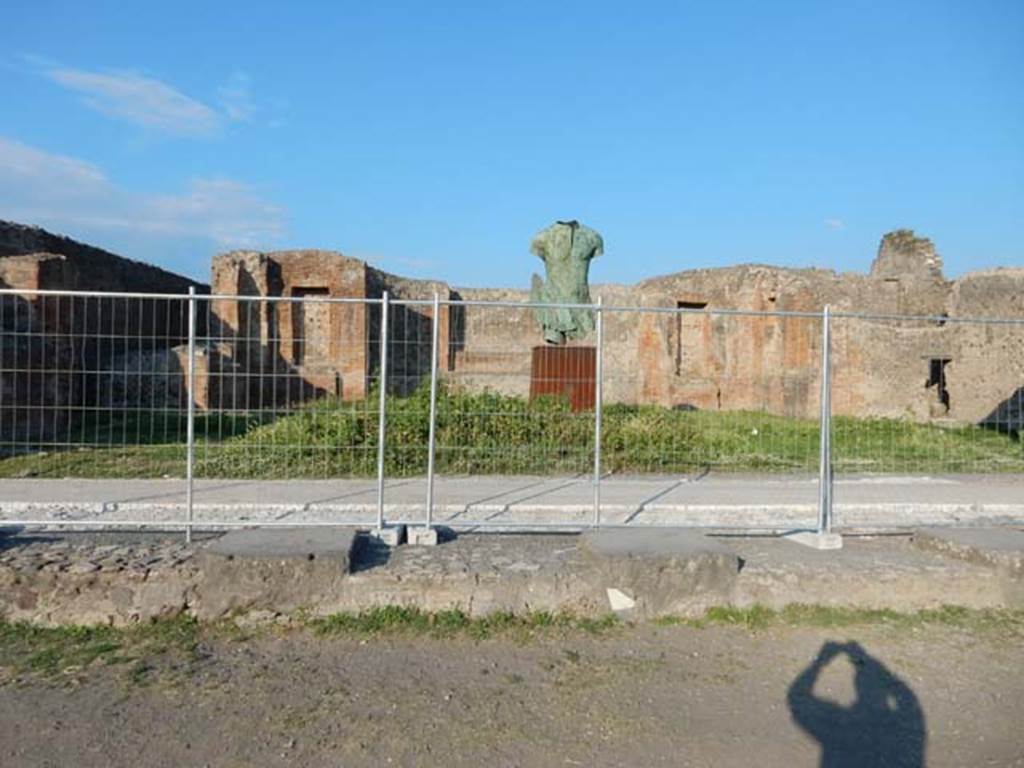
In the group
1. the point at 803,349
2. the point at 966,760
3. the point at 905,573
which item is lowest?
the point at 966,760

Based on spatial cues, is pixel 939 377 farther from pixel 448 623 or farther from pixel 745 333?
pixel 448 623

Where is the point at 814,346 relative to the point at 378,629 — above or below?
above

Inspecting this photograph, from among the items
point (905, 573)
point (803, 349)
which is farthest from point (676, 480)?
point (803, 349)

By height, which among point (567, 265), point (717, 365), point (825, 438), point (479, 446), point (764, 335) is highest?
point (567, 265)

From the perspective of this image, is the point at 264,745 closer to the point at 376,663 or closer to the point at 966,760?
the point at 376,663

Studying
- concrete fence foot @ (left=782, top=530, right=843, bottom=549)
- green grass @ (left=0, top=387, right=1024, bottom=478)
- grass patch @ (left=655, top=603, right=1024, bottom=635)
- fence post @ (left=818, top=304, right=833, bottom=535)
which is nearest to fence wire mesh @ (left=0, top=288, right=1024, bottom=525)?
green grass @ (left=0, top=387, right=1024, bottom=478)

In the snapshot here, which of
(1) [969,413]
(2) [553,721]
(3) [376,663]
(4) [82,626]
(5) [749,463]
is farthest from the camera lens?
(1) [969,413]

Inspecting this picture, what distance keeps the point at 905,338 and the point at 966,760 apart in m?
20.0

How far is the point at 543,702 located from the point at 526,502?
415 cm

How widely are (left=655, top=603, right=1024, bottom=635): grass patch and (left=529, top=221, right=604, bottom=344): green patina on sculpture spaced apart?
8984 mm

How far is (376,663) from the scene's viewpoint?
4703 millimetres

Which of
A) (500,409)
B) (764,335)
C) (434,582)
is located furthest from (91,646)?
(764,335)

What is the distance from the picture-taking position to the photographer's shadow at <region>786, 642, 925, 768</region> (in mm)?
3758

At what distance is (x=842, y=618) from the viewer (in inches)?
218
